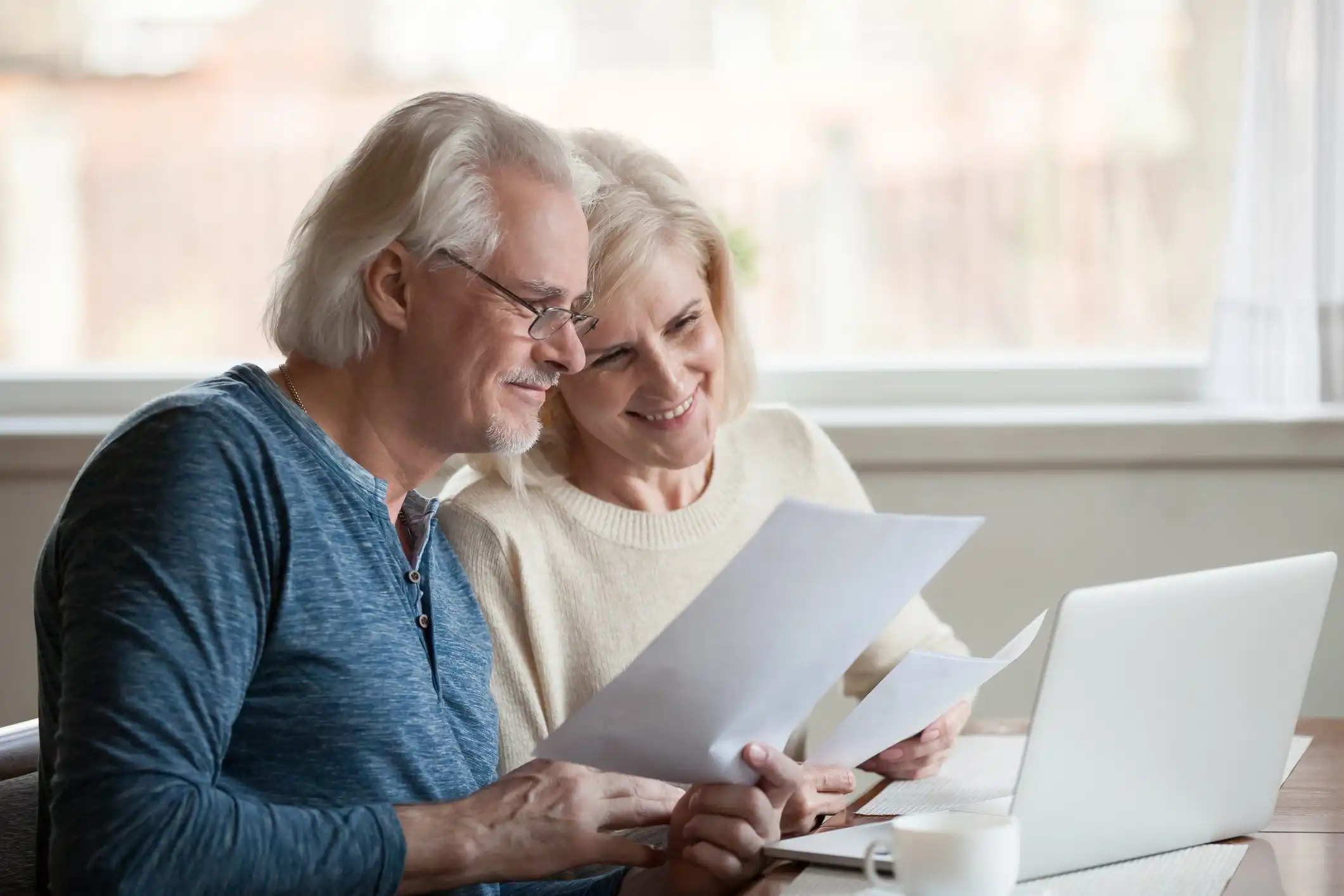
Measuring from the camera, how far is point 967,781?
144cm

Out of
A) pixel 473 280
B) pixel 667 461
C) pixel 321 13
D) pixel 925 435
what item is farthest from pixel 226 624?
pixel 321 13

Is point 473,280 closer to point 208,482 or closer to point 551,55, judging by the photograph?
point 208,482

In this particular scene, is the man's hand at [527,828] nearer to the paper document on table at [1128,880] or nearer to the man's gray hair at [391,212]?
the paper document on table at [1128,880]

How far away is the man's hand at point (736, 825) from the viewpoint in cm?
121

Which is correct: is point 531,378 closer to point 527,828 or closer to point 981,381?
point 527,828

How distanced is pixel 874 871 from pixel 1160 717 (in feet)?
0.89

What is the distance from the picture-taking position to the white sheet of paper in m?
1.03

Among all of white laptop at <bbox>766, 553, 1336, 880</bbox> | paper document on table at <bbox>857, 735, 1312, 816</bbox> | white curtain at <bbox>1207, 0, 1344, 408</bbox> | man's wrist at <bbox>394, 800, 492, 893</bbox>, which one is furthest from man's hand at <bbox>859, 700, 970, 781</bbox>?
white curtain at <bbox>1207, 0, 1344, 408</bbox>

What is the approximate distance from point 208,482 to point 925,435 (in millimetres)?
1399

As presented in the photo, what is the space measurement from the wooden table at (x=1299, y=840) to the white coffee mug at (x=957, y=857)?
16 centimetres

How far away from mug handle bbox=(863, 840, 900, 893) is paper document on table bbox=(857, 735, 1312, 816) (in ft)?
0.54

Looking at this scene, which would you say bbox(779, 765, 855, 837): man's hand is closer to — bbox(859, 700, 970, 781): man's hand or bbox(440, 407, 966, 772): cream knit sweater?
bbox(859, 700, 970, 781): man's hand

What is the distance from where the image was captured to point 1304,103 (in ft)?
7.11

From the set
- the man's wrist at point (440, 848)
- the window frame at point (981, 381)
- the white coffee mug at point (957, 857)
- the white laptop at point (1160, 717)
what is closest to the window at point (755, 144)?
the window frame at point (981, 381)
